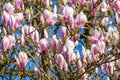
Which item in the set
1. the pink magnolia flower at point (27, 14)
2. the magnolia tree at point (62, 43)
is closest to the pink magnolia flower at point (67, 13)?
the magnolia tree at point (62, 43)

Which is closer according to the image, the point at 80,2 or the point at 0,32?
the point at 80,2

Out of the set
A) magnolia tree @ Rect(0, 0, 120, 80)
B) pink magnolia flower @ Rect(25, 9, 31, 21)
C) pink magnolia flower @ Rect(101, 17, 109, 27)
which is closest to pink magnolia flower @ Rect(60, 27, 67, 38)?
magnolia tree @ Rect(0, 0, 120, 80)

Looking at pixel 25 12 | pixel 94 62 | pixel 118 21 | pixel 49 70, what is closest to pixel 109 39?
pixel 118 21

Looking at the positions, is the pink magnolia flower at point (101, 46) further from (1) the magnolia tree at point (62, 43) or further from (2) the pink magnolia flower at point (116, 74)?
(2) the pink magnolia flower at point (116, 74)

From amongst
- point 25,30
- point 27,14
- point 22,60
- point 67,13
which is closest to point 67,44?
point 67,13

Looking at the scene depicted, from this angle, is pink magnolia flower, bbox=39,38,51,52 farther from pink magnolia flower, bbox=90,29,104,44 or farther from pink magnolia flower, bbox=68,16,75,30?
pink magnolia flower, bbox=90,29,104,44

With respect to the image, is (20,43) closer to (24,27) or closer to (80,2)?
(24,27)

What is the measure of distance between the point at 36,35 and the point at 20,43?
0.22 metres

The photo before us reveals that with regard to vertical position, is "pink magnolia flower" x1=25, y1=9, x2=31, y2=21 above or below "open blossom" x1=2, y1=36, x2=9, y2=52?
above

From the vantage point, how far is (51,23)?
4418 mm

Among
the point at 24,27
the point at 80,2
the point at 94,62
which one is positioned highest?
Answer: the point at 80,2

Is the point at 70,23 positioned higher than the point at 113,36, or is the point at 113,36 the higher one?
the point at 70,23

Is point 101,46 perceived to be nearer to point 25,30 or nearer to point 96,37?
point 96,37

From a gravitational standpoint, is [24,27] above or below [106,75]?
above
